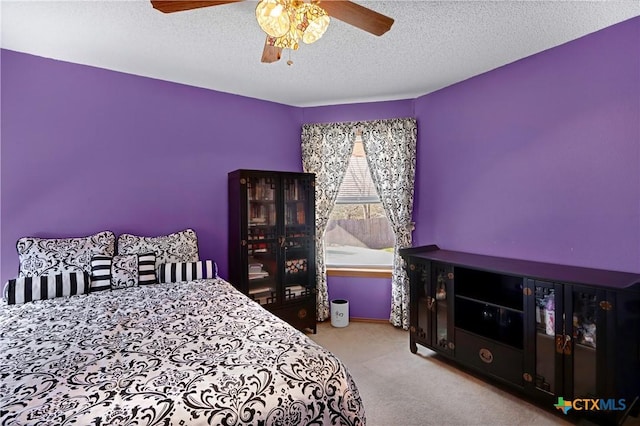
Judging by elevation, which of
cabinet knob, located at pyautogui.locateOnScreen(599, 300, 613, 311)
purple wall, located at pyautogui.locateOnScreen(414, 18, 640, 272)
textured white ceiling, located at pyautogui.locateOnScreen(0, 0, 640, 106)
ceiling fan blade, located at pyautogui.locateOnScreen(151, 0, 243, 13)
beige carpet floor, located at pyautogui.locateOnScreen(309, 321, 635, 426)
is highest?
textured white ceiling, located at pyautogui.locateOnScreen(0, 0, 640, 106)

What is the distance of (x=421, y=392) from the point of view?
234 centimetres

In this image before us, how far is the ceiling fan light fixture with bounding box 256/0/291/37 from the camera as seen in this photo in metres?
1.33

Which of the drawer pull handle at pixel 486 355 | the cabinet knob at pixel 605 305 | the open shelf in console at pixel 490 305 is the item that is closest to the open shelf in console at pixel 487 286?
the open shelf in console at pixel 490 305

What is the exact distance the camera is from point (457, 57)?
2641mm

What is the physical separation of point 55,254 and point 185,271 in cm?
95

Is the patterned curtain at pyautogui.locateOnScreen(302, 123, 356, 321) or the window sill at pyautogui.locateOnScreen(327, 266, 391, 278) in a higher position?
the patterned curtain at pyautogui.locateOnScreen(302, 123, 356, 321)

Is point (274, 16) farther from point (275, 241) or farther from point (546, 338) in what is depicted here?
point (546, 338)

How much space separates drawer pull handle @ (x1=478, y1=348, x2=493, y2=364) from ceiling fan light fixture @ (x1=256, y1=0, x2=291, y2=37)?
2.59 m

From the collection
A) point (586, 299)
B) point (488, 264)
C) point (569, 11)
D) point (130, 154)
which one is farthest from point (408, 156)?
point (130, 154)

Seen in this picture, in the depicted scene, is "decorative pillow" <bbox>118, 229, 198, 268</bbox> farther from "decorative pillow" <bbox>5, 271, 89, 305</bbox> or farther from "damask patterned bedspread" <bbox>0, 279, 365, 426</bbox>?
"damask patterned bedspread" <bbox>0, 279, 365, 426</bbox>

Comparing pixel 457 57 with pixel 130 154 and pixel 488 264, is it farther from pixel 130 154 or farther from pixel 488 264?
pixel 130 154

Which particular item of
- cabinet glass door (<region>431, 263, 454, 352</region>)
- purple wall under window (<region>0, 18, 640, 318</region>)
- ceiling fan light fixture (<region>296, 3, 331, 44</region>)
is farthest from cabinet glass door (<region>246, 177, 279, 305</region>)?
ceiling fan light fixture (<region>296, 3, 331, 44</region>)

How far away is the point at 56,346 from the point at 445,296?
2.71 m

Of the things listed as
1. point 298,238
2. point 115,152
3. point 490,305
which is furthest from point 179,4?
point 490,305
